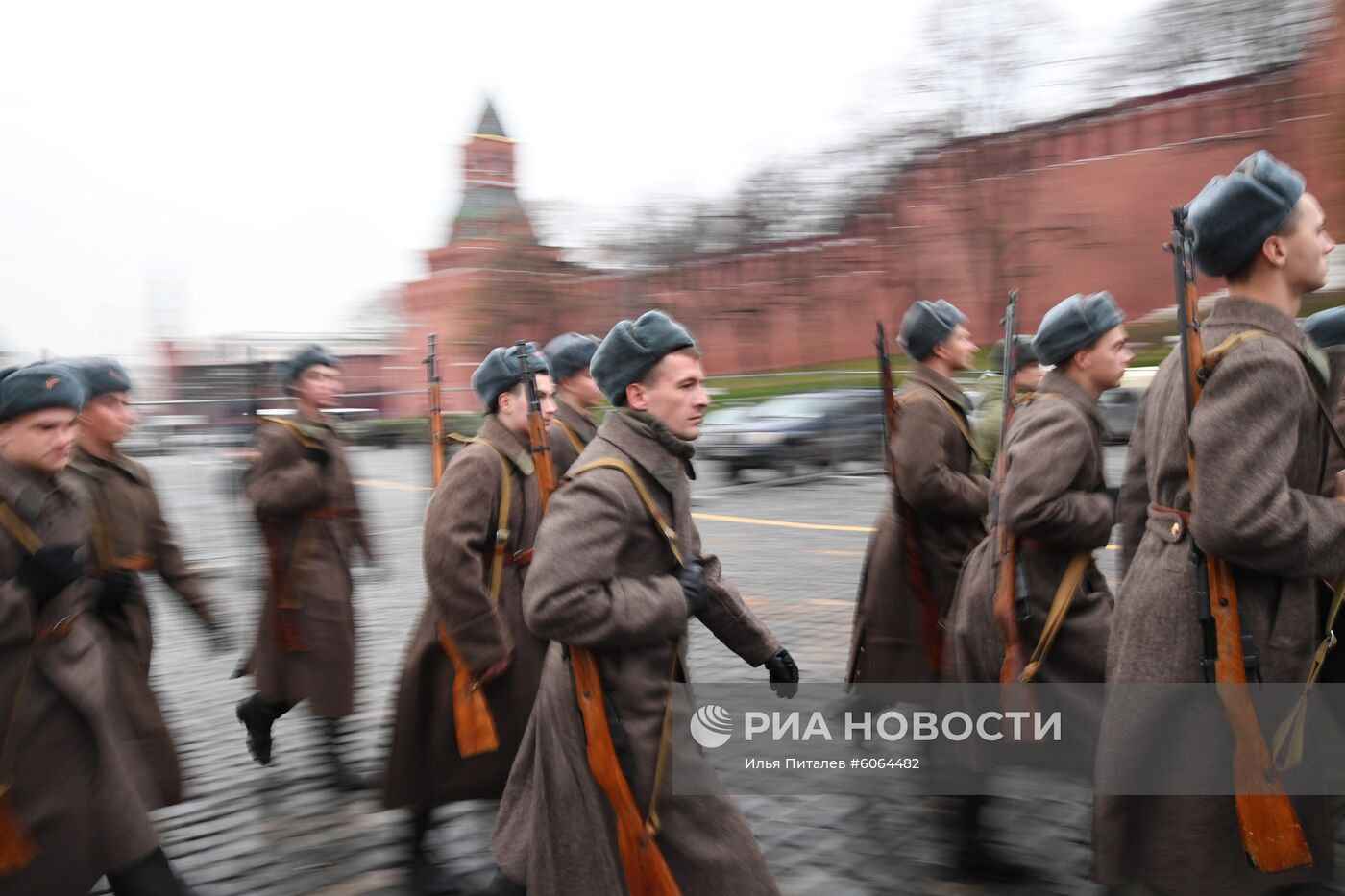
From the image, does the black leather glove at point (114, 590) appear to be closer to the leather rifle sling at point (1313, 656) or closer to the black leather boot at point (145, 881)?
the black leather boot at point (145, 881)

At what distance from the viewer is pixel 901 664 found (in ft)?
16.1

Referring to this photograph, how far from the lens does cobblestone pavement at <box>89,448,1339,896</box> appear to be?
4051 mm

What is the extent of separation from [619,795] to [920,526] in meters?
2.39

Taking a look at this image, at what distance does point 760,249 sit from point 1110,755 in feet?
133

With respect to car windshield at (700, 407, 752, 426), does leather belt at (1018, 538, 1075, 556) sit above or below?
above

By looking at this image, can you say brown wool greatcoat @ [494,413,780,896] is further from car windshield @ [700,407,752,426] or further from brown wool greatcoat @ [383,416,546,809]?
car windshield @ [700,407,752,426]

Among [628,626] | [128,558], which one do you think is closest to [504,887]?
[628,626]

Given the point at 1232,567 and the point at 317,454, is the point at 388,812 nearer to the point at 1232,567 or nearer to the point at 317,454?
the point at 317,454

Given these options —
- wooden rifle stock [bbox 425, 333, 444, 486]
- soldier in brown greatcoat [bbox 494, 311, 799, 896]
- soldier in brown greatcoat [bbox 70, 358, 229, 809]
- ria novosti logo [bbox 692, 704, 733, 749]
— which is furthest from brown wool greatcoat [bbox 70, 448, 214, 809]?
ria novosti logo [bbox 692, 704, 733, 749]

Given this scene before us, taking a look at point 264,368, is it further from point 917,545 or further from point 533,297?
point 533,297

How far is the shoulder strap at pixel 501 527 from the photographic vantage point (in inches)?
161

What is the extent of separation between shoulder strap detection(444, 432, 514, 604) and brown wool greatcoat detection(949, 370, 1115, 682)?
160 centimetres

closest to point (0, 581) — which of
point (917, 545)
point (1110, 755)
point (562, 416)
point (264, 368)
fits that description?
point (562, 416)

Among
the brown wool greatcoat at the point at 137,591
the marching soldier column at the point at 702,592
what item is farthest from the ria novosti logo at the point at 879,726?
the brown wool greatcoat at the point at 137,591
